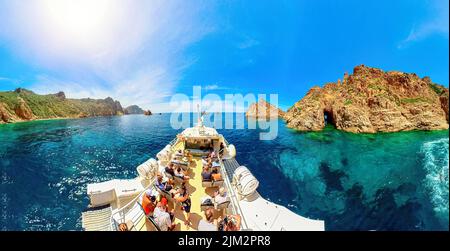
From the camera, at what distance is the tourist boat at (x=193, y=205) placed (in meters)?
5.15

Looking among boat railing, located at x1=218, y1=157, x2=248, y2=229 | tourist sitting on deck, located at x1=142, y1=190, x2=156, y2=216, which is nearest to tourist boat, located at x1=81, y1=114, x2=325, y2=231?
boat railing, located at x1=218, y1=157, x2=248, y2=229

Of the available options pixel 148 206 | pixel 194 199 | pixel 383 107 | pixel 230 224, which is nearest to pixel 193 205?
pixel 194 199

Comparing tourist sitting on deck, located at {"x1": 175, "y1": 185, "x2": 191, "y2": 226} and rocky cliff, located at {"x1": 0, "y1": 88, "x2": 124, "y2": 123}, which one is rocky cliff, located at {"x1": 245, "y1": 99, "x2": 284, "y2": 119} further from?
rocky cliff, located at {"x1": 0, "y1": 88, "x2": 124, "y2": 123}

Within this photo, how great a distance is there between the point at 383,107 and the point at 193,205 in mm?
47565

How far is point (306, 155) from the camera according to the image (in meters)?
20.2

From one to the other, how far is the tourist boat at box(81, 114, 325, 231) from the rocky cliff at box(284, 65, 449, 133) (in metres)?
38.7

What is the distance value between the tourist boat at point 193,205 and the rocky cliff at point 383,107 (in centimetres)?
3875

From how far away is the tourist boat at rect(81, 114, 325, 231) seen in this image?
5.15 metres

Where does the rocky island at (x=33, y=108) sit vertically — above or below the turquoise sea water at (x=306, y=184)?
above

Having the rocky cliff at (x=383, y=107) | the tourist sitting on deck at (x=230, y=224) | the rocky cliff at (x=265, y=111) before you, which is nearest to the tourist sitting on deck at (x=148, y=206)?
the tourist sitting on deck at (x=230, y=224)

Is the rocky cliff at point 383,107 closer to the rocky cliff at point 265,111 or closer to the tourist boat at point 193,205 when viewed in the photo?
the rocky cliff at point 265,111

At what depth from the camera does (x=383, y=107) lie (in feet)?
122
